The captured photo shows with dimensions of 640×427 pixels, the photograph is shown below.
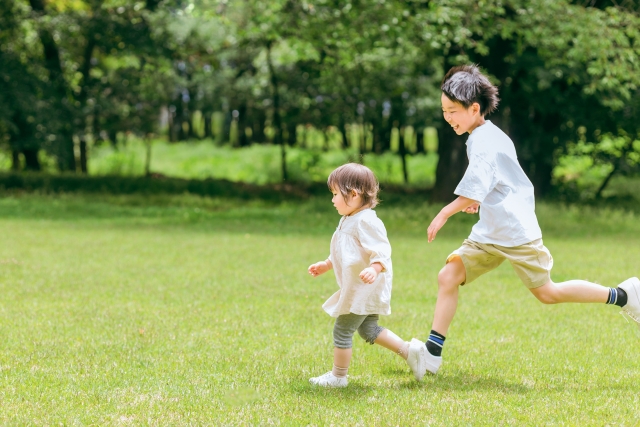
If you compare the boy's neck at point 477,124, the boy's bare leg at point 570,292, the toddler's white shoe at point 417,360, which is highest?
the boy's neck at point 477,124

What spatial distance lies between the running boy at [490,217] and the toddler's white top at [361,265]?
1.76ft

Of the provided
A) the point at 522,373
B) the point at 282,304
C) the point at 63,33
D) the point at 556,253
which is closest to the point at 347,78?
the point at 63,33

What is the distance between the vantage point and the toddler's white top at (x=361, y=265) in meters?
4.70

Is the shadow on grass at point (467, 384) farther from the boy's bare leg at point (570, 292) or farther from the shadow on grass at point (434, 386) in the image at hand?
the boy's bare leg at point (570, 292)

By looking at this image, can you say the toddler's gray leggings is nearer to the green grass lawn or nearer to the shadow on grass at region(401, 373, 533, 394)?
the green grass lawn

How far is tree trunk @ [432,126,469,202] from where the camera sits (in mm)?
19750

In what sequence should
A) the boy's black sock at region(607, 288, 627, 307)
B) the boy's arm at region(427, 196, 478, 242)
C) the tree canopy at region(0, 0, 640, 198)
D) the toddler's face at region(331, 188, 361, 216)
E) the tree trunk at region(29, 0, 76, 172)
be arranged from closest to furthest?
the boy's arm at region(427, 196, 478, 242)
the toddler's face at region(331, 188, 361, 216)
the boy's black sock at region(607, 288, 627, 307)
the tree canopy at region(0, 0, 640, 198)
the tree trunk at region(29, 0, 76, 172)

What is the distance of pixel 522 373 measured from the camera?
5.27 m

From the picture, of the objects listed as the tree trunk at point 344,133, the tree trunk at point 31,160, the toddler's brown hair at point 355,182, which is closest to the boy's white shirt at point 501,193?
the toddler's brown hair at point 355,182

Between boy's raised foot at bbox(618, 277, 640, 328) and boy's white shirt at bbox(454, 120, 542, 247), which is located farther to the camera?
boy's raised foot at bbox(618, 277, 640, 328)

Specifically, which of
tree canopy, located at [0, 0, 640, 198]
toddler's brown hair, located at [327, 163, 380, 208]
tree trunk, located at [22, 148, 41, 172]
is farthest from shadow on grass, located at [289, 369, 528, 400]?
tree trunk, located at [22, 148, 41, 172]

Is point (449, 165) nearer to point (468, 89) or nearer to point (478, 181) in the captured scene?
point (468, 89)

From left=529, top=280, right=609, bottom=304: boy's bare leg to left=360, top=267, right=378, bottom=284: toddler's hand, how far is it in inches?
50.2

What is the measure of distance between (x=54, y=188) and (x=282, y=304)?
55.9ft
